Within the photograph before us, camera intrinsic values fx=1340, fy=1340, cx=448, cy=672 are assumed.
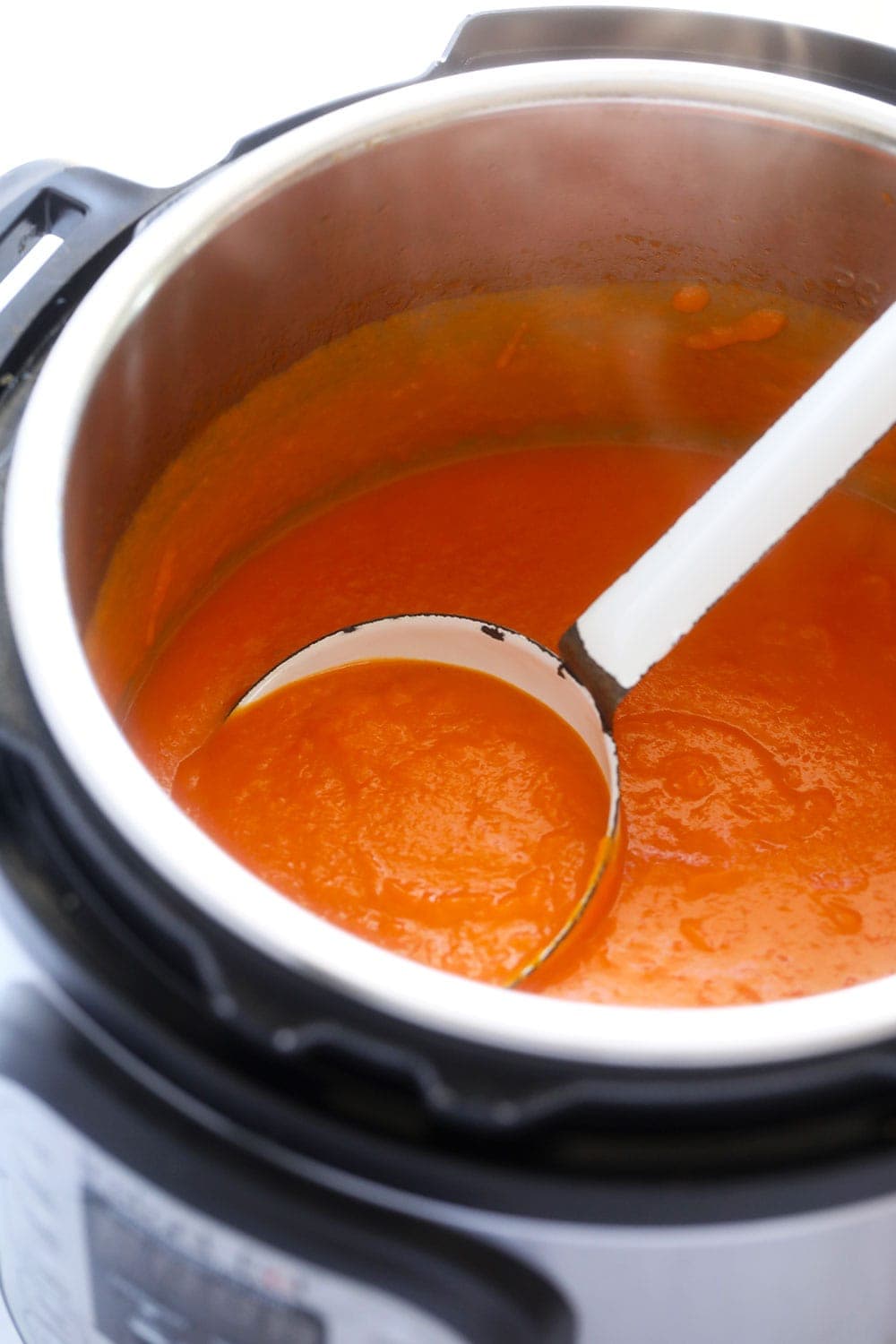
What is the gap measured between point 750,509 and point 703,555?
0.05 m

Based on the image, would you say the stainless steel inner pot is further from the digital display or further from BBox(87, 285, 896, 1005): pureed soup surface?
the digital display

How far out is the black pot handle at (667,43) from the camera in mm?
1080

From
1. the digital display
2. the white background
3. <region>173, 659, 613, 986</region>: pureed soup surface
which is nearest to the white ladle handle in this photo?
<region>173, 659, 613, 986</region>: pureed soup surface

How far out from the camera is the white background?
64.8 inches

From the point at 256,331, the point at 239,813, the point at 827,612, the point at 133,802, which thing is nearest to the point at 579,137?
the point at 256,331

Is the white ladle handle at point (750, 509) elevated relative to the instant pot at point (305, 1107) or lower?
elevated

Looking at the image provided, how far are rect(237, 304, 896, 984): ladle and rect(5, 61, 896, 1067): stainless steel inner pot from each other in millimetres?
201

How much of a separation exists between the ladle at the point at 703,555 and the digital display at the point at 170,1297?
1.23 ft

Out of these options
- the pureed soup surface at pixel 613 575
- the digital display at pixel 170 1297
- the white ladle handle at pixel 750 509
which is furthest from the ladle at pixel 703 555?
the digital display at pixel 170 1297

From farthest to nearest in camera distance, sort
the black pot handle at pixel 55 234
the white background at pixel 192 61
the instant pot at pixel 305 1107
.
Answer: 1. the white background at pixel 192 61
2. the black pot handle at pixel 55 234
3. the instant pot at pixel 305 1107

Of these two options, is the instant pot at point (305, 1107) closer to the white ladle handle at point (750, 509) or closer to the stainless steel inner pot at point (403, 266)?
the stainless steel inner pot at point (403, 266)

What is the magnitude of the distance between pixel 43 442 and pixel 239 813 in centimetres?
44

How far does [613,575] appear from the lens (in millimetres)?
1388

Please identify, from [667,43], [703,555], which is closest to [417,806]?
[703,555]
